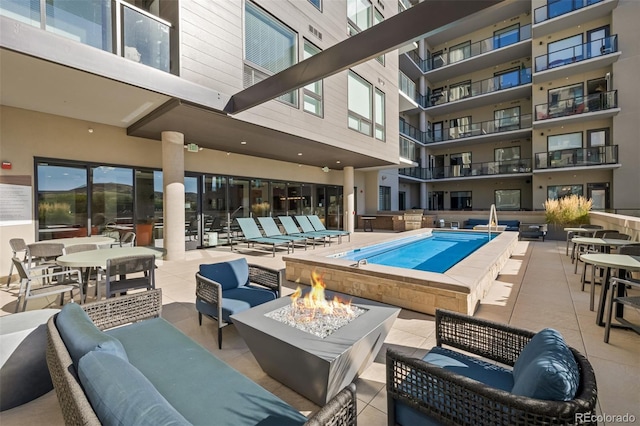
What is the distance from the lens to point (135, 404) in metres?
1.04

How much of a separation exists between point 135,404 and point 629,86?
63.9 ft

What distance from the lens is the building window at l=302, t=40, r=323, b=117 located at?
7.81m

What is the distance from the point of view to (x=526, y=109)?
16.6 meters

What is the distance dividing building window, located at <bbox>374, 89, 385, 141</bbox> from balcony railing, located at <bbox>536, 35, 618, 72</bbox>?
387 inches

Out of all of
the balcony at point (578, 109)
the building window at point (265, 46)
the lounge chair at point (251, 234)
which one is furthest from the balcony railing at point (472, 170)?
the building window at point (265, 46)

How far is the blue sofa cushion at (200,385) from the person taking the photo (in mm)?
1423

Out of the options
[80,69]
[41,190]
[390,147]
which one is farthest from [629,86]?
[41,190]

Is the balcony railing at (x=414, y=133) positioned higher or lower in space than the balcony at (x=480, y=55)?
lower

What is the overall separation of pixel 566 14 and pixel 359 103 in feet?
40.0

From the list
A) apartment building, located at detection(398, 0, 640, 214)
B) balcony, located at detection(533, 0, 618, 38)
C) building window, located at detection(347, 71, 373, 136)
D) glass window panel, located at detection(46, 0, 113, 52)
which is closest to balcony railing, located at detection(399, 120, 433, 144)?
apartment building, located at detection(398, 0, 640, 214)

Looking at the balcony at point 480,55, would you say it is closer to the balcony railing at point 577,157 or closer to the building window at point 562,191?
the balcony railing at point 577,157

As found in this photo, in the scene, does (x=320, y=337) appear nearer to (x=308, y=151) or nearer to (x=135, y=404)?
(x=135, y=404)

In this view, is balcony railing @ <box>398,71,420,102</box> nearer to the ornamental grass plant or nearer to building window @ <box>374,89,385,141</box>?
building window @ <box>374,89,385,141</box>

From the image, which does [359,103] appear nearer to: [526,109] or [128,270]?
[128,270]
